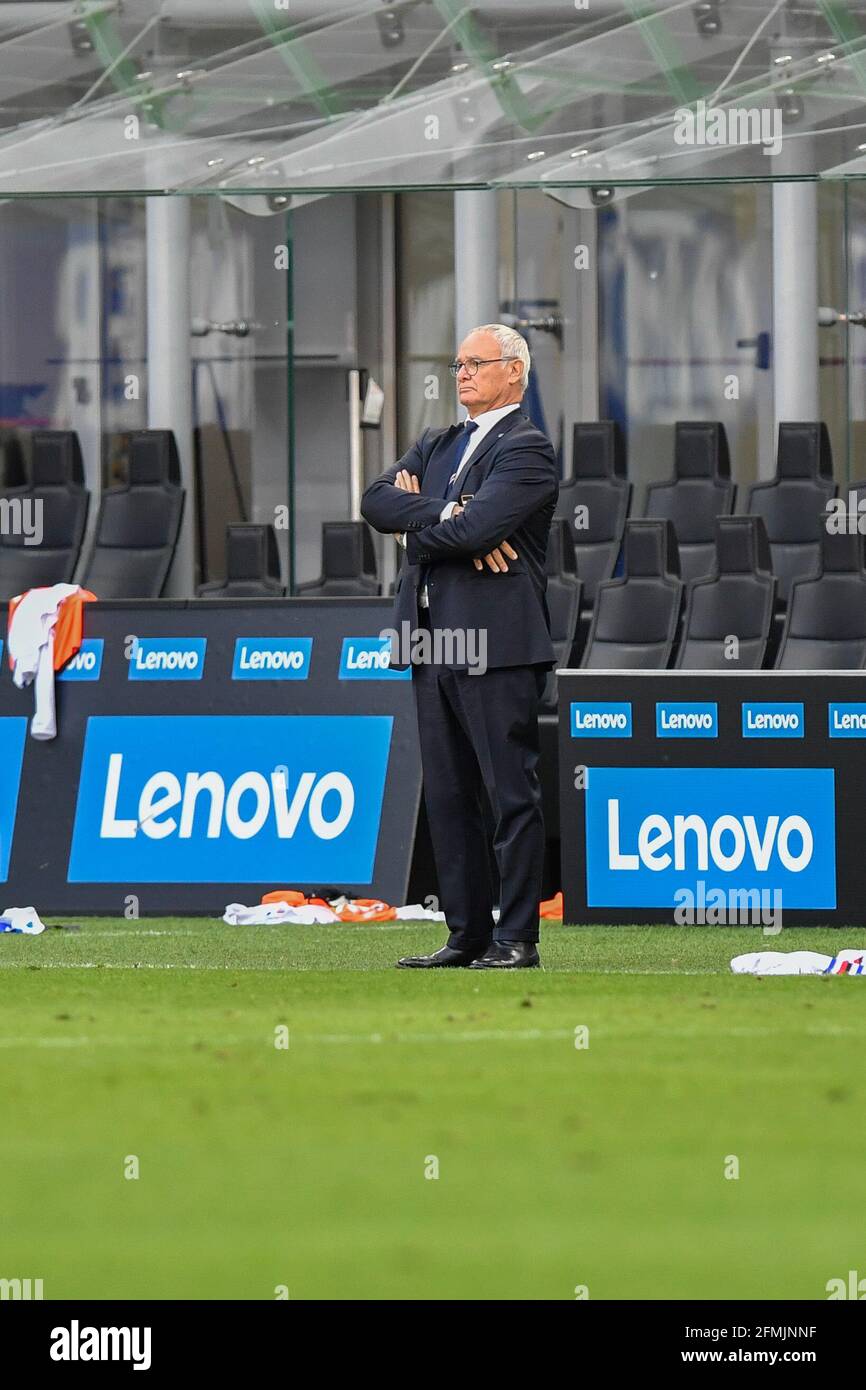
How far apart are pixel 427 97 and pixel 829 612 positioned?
3297mm

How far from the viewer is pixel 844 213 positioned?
52.6 feet

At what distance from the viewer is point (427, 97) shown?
505 inches

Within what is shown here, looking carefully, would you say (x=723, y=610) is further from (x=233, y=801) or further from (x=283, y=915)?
(x=283, y=915)

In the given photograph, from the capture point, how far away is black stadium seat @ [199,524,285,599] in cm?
1347

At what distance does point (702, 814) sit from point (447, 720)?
2585mm

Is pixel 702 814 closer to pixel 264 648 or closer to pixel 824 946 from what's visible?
pixel 824 946

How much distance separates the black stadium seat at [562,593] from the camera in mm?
13492

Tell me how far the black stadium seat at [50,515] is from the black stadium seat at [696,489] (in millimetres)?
3605

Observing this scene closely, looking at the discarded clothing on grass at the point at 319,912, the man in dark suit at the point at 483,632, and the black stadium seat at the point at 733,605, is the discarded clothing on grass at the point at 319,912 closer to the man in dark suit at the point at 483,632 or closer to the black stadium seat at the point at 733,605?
the man in dark suit at the point at 483,632

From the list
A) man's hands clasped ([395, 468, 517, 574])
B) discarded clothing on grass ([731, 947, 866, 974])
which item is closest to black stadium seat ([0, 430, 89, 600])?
man's hands clasped ([395, 468, 517, 574])

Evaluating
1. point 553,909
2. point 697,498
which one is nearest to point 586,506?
point 697,498

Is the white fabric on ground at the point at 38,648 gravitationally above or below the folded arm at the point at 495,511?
below

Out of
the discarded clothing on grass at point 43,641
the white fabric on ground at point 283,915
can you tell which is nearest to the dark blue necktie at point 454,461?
the white fabric on ground at point 283,915

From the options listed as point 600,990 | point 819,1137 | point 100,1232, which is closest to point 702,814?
point 600,990
